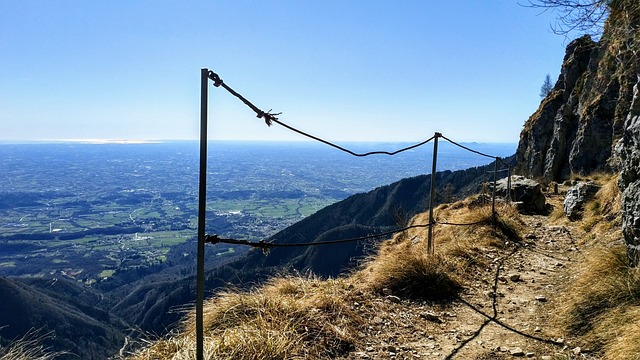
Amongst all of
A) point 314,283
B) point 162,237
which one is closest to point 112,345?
point 314,283

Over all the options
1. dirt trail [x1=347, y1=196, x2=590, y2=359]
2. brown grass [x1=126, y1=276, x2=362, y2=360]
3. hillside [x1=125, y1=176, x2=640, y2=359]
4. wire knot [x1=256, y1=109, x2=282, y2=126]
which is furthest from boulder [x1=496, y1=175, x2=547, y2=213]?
wire knot [x1=256, y1=109, x2=282, y2=126]

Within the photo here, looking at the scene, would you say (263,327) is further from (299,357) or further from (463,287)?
(463,287)

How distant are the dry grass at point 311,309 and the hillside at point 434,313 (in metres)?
0.01

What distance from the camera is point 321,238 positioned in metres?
73.2

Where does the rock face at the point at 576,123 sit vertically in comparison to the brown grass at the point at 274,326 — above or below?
above

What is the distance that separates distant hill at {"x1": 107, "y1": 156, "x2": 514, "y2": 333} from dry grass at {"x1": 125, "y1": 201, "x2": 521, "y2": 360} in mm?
56634

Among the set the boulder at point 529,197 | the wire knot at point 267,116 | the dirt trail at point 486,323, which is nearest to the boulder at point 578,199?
the boulder at point 529,197

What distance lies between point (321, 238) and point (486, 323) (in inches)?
2741

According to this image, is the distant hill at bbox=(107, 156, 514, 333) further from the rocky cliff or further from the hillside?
the hillside

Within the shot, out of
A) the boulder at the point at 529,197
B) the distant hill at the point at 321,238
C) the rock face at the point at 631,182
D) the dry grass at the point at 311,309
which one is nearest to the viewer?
the dry grass at the point at 311,309

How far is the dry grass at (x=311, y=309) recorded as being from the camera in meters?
3.21

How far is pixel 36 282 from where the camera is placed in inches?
3533

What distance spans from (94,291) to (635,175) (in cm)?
13163

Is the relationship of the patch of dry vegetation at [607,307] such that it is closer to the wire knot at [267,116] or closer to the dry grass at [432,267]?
the dry grass at [432,267]
